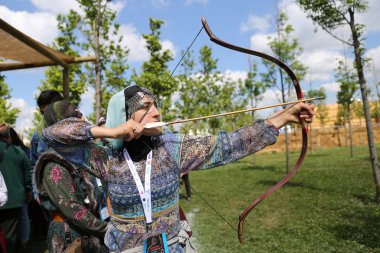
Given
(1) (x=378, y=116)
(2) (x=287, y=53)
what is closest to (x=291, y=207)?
(2) (x=287, y=53)

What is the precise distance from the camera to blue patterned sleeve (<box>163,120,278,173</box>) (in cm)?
199

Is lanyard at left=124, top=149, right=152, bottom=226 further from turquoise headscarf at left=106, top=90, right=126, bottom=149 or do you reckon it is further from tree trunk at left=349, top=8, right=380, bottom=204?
tree trunk at left=349, top=8, right=380, bottom=204

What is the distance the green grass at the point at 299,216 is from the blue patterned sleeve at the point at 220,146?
3727 mm

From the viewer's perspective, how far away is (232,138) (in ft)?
6.58

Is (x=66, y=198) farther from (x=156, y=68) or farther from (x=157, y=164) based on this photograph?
(x=156, y=68)

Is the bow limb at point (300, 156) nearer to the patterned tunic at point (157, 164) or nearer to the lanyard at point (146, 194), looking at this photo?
the patterned tunic at point (157, 164)

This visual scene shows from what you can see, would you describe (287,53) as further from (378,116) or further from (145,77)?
(378,116)

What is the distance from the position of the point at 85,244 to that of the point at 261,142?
1512 millimetres

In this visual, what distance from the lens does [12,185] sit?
13.5 ft

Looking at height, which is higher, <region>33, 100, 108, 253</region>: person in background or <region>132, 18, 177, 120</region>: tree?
<region>132, 18, 177, 120</region>: tree

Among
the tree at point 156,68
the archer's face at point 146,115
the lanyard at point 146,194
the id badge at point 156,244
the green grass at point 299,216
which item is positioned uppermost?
the tree at point 156,68

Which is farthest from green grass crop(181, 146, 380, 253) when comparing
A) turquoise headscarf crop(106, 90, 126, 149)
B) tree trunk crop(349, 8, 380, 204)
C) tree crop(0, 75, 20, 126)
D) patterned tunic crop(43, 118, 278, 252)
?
tree crop(0, 75, 20, 126)

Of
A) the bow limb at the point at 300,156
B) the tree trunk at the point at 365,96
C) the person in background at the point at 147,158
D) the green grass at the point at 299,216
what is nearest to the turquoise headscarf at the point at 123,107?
the person in background at the point at 147,158

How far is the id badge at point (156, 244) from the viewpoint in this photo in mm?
1840
